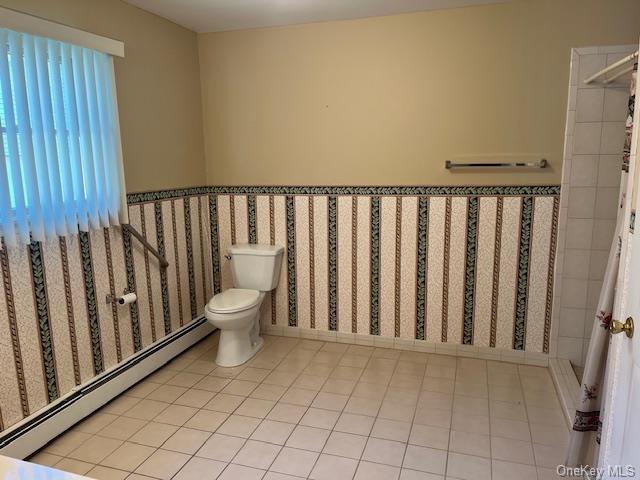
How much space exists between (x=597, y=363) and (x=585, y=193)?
4.18 feet

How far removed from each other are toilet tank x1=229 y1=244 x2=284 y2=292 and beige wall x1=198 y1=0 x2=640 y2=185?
19.9 inches

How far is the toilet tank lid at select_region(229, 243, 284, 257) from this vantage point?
3.26 m

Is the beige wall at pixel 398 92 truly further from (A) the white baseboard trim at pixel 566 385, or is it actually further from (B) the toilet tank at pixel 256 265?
(A) the white baseboard trim at pixel 566 385

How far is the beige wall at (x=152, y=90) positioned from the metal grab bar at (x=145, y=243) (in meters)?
0.23

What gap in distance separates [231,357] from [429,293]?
Result: 1395 mm

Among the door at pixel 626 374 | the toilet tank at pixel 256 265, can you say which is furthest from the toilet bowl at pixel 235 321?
the door at pixel 626 374

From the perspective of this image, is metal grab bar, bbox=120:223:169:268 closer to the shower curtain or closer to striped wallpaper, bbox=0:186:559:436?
striped wallpaper, bbox=0:186:559:436

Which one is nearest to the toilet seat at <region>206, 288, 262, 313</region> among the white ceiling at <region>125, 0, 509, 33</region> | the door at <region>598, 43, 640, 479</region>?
the white ceiling at <region>125, 0, 509, 33</region>

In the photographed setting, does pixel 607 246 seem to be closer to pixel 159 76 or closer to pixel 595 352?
pixel 595 352

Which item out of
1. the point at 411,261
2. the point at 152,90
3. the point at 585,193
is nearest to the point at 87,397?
the point at 152,90

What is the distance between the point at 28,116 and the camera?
2.05 meters

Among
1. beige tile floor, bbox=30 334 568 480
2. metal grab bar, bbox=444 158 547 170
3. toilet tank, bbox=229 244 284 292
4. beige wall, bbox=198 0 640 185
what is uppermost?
beige wall, bbox=198 0 640 185

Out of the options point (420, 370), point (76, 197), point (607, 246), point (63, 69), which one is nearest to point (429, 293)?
point (420, 370)

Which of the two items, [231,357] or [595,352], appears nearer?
[595,352]
